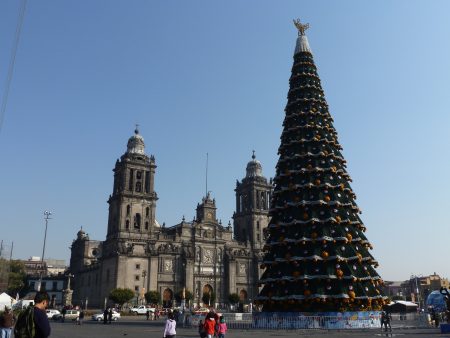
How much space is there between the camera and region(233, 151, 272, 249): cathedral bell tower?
102312 mm

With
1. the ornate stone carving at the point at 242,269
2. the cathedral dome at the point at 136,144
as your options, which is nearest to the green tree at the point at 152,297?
the ornate stone carving at the point at 242,269

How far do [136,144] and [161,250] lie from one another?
23096 mm

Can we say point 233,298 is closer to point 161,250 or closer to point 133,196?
point 161,250

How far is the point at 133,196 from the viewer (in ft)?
287

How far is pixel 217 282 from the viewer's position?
92.6 meters

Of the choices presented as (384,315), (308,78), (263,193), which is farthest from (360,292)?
(263,193)

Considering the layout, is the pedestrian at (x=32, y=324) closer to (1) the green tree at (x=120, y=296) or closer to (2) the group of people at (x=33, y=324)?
(2) the group of people at (x=33, y=324)

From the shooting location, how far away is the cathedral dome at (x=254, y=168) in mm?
105963

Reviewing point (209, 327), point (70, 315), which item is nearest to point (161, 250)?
point (70, 315)

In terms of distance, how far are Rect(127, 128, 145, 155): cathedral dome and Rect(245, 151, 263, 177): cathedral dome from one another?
27.5 meters

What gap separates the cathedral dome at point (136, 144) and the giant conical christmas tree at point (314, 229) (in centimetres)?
6072

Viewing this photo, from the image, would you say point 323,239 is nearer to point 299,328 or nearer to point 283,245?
point 283,245

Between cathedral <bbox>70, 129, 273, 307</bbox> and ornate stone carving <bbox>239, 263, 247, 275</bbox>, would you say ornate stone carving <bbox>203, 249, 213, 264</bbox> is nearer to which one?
cathedral <bbox>70, 129, 273, 307</bbox>

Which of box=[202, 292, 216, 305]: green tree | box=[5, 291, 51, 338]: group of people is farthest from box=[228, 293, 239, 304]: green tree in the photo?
box=[5, 291, 51, 338]: group of people
